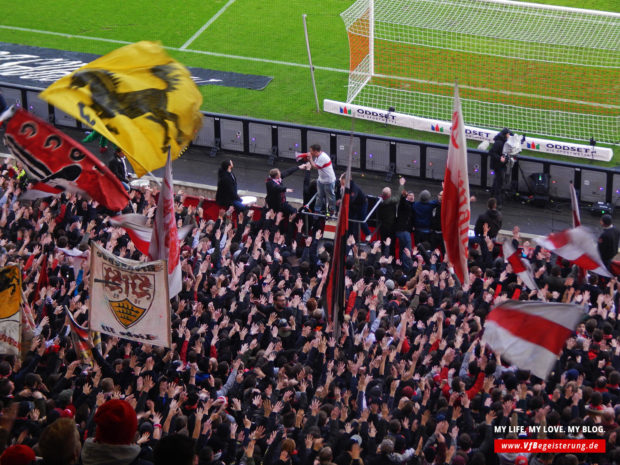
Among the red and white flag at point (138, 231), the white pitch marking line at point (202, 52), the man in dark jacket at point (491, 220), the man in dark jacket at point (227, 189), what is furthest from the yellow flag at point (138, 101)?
the white pitch marking line at point (202, 52)

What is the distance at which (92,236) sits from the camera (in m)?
15.2

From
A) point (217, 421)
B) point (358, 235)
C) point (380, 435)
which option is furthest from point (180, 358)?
point (358, 235)

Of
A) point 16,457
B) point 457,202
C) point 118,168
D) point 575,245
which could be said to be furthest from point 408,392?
point 118,168

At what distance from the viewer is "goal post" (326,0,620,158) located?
76.2 feet

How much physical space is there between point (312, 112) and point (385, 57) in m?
2.72

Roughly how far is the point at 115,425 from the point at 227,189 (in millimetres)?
10190

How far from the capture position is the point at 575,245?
39.9 feet

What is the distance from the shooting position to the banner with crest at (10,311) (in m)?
11.0

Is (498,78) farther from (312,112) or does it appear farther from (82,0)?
(82,0)

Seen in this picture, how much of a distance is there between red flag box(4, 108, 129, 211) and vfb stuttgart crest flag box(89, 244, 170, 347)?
147 centimetres

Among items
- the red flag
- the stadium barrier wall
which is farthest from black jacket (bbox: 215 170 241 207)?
the red flag

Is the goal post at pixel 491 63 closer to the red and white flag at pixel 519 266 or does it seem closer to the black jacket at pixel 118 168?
the black jacket at pixel 118 168

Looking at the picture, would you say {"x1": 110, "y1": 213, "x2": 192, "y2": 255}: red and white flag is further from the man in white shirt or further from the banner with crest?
the man in white shirt

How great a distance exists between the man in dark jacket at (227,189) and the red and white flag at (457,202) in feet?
21.1
